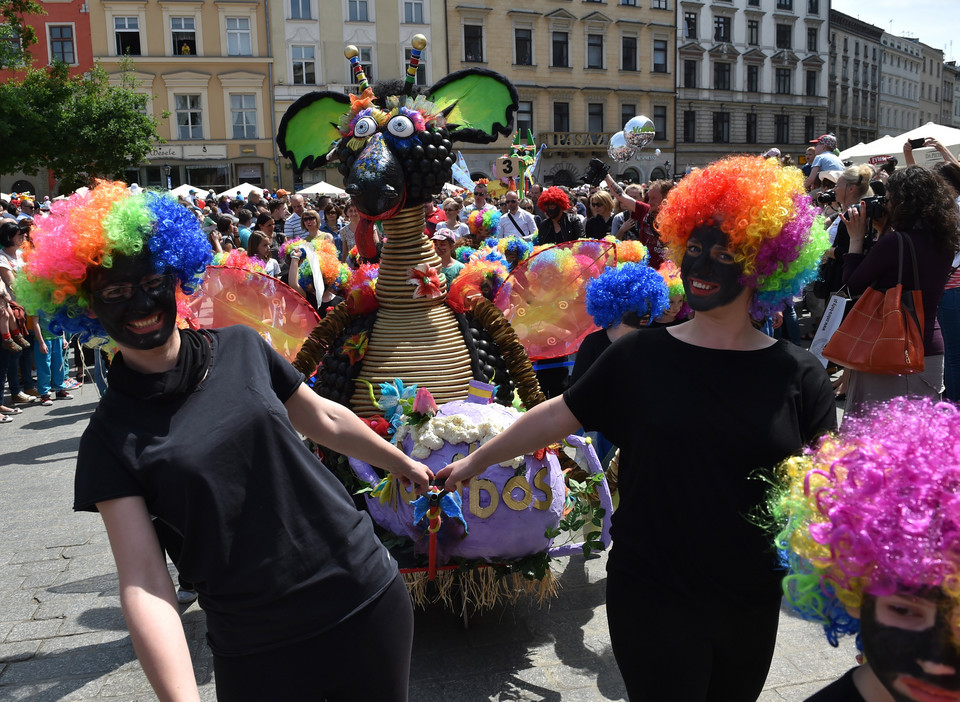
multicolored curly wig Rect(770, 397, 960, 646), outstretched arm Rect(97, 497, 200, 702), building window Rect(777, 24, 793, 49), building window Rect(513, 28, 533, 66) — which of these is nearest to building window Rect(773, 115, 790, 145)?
building window Rect(777, 24, 793, 49)

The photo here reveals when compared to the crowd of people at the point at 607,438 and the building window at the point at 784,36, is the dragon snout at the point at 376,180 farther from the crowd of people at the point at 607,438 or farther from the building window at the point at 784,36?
the building window at the point at 784,36

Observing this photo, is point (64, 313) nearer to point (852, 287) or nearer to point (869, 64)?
point (852, 287)

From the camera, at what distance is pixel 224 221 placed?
9.81 m

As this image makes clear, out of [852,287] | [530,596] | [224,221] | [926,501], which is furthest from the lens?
[224,221]

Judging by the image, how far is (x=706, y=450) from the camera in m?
1.80

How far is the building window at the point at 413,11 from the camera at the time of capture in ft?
113

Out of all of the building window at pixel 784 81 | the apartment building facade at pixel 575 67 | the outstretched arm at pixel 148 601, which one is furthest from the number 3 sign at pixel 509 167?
the building window at pixel 784 81

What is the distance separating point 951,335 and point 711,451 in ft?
13.8

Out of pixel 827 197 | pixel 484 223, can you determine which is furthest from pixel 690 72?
pixel 827 197

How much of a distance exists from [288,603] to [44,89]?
76.1ft

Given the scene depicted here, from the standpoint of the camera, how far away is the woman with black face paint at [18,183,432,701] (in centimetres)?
162

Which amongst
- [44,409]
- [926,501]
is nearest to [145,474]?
[926,501]

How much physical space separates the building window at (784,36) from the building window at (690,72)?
7.65 metres

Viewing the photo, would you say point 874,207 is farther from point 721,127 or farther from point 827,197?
point 721,127
